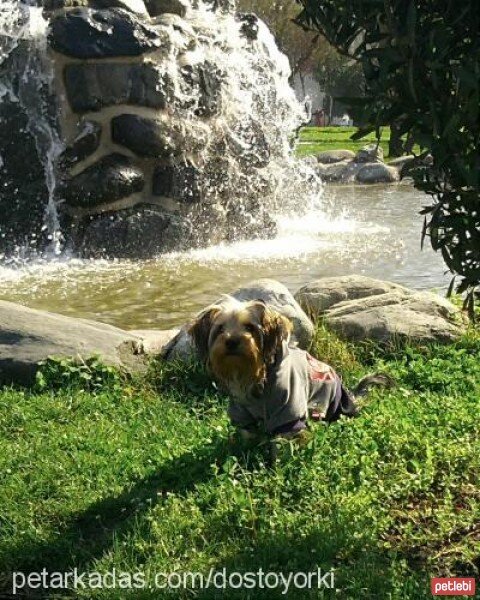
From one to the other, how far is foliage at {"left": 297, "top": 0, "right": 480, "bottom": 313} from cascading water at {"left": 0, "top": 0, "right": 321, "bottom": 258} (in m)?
8.17

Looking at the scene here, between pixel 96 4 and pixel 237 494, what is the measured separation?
9.11 meters

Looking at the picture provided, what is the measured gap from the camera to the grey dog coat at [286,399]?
15.8 feet

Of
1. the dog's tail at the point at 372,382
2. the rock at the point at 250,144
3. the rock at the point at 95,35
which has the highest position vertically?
the rock at the point at 95,35

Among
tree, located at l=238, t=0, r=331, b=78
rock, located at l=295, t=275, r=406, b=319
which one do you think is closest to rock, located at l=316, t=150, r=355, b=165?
tree, located at l=238, t=0, r=331, b=78

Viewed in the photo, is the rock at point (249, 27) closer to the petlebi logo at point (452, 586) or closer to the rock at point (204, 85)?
the rock at point (204, 85)

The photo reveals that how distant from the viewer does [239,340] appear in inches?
177

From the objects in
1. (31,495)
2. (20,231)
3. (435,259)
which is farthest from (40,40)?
(31,495)

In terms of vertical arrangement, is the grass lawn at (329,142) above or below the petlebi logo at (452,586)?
above

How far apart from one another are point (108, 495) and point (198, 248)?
7704 millimetres

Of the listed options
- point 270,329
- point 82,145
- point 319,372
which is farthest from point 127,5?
point 270,329

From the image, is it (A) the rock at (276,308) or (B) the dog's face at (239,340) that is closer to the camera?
(B) the dog's face at (239,340)

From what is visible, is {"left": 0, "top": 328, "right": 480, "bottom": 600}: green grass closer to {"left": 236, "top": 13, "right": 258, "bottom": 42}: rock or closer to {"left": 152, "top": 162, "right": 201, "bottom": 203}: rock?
{"left": 152, "top": 162, "right": 201, "bottom": 203}: rock

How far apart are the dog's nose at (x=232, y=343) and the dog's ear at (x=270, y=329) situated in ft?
0.65

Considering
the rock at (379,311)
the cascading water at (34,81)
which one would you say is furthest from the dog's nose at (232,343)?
the cascading water at (34,81)
